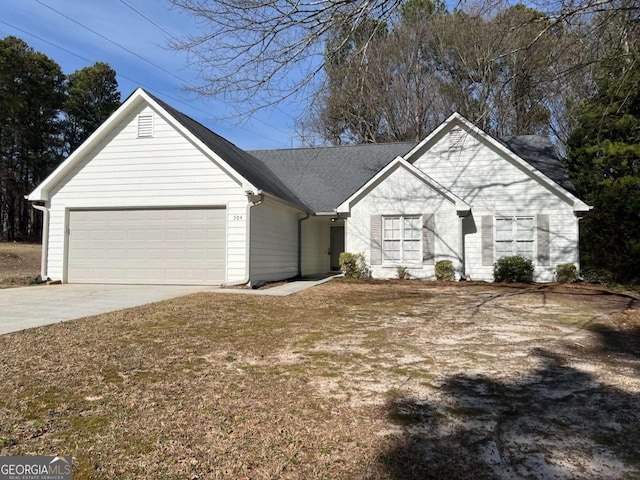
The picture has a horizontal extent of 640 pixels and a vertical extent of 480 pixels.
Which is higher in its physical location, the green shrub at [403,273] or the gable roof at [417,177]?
the gable roof at [417,177]

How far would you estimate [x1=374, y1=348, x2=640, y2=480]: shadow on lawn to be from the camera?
2.66 metres

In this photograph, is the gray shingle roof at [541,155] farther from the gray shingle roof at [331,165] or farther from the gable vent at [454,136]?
the gable vent at [454,136]

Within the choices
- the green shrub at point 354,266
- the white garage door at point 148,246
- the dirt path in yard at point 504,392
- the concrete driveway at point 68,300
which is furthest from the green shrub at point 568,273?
the concrete driveway at point 68,300

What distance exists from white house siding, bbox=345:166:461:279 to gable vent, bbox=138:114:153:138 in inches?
275

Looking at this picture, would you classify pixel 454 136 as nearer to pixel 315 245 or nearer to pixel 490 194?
pixel 490 194

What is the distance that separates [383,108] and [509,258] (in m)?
15.6

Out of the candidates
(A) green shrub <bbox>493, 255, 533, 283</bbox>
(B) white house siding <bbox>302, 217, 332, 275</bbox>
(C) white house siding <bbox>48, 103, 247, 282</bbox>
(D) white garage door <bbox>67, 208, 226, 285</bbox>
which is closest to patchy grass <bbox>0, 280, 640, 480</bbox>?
(D) white garage door <bbox>67, 208, 226, 285</bbox>

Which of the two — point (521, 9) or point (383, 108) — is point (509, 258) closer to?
point (521, 9)

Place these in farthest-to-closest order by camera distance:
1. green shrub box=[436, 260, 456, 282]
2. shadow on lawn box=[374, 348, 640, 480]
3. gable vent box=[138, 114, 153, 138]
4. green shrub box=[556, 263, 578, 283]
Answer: green shrub box=[436, 260, 456, 282] < green shrub box=[556, 263, 578, 283] < gable vent box=[138, 114, 153, 138] < shadow on lawn box=[374, 348, 640, 480]

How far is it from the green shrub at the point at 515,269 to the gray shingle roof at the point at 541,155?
3259 mm

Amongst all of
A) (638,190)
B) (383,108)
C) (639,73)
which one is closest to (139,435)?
(639,73)

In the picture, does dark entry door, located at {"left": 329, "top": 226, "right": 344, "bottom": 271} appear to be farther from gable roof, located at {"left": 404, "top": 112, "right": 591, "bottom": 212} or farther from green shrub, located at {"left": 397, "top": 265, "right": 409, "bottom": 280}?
green shrub, located at {"left": 397, "top": 265, "right": 409, "bottom": 280}

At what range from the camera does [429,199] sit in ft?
48.6

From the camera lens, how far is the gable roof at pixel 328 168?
1739cm
